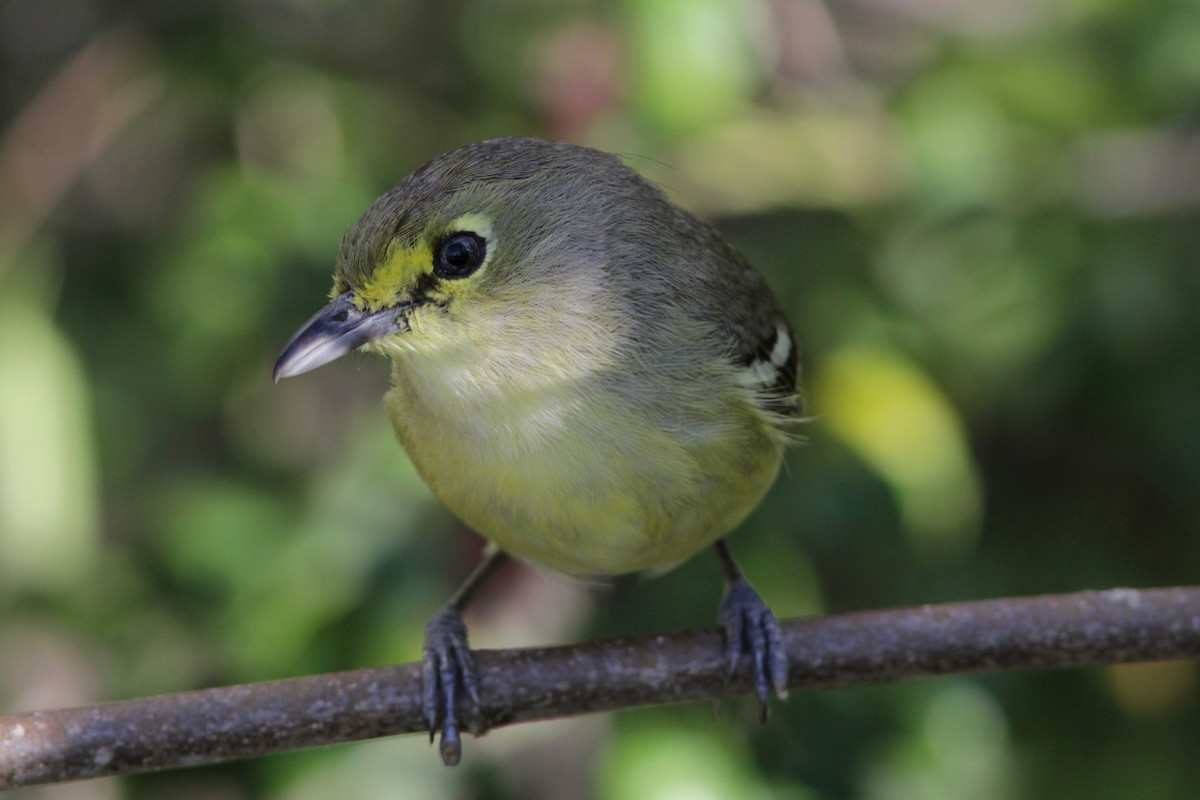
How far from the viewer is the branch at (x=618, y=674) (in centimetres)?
205

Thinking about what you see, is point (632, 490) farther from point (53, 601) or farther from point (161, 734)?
point (53, 601)

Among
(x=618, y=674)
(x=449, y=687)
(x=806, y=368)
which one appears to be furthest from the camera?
(x=806, y=368)

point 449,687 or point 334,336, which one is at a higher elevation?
point 334,336

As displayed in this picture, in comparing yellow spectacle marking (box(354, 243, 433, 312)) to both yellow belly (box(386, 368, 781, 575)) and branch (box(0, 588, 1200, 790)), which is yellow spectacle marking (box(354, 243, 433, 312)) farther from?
branch (box(0, 588, 1200, 790))

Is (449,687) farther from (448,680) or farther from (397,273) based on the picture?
(397,273)

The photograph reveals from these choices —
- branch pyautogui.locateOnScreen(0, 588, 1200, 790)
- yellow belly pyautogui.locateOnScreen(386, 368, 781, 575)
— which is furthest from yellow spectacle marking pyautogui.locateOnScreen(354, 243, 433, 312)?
branch pyautogui.locateOnScreen(0, 588, 1200, 790)

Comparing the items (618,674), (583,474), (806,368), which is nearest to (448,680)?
(618,674)

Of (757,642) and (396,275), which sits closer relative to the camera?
(396,275)

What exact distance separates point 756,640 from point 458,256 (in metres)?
0.94

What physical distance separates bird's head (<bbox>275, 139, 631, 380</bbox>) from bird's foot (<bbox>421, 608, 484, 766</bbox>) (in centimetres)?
61

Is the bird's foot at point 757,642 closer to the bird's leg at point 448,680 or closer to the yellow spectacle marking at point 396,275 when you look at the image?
the bird's leg at point 448,680

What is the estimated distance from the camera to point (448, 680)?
2.48 m

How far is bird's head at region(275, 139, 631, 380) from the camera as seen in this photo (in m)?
2.28

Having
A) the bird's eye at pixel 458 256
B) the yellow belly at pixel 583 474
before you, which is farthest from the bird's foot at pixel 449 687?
the bird's eye at pixel 458 256
